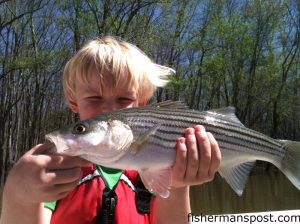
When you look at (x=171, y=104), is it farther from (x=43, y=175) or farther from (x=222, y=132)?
(x=43, y=175)

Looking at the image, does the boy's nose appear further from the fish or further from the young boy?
the fish

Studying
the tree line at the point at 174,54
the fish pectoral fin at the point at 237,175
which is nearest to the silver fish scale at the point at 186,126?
the fish pectoral fin at the point at 237,175

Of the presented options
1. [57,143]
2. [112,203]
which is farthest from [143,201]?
[57,143]

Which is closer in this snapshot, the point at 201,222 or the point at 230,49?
the point at 201,222

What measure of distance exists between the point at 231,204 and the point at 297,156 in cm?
1205

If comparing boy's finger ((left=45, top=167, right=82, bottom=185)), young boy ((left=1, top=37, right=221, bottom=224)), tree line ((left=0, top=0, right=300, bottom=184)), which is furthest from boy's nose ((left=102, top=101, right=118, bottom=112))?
tree line ((left=0, top=0, right=300, bottom=184))

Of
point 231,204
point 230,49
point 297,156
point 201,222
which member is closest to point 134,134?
point 297,156

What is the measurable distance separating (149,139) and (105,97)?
704 millimetres

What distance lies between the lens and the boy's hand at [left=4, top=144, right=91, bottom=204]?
175cm

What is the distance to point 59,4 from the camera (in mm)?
27500

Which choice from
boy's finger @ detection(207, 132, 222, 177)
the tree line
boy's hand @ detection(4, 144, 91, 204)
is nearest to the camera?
boy's hand @ detection(4, 144, 91, 204)

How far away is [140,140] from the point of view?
6.66 ft

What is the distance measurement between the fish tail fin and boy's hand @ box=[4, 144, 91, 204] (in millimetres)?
1402

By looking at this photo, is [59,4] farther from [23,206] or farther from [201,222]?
[23,206]
